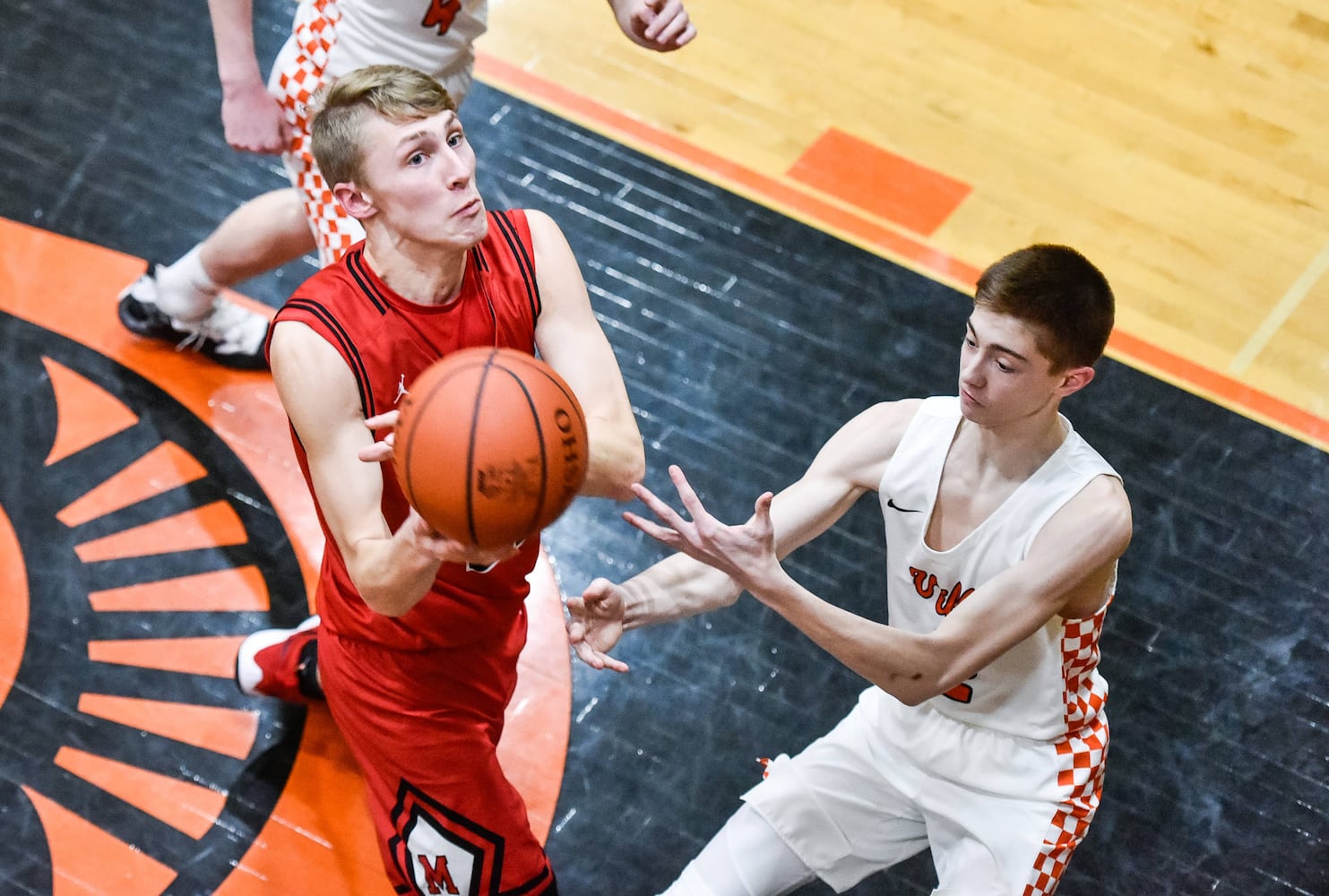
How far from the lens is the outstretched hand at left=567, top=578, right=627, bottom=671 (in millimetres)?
3201

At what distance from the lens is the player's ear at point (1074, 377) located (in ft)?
10.2

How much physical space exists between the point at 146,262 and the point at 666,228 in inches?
73.9

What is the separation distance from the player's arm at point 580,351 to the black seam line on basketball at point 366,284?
363 millimetres

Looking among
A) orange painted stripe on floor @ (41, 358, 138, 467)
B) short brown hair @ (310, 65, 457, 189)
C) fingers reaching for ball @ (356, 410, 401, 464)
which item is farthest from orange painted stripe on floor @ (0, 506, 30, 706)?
fingers reaching for ball @ (356, 410, 401, 464)

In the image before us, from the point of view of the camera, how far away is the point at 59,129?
5.69 meters

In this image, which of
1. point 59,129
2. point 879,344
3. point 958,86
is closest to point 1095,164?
point 958,86

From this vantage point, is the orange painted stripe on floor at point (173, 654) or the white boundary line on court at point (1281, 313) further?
the white boundary line on court at point (1281, 313)

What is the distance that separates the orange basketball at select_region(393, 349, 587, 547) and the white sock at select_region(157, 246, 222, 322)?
2347mm

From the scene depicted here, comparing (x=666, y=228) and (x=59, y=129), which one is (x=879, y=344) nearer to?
(x=666, y=228)

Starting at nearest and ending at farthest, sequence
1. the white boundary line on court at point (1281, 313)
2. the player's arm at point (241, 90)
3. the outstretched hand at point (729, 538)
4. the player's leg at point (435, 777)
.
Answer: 1. the outstretched hand at point (729, 538)
2. the player's leg at point (435, 777)
3. the player's arm at point (241, 90)
4. the white boundary line on court at point (1281, 313)

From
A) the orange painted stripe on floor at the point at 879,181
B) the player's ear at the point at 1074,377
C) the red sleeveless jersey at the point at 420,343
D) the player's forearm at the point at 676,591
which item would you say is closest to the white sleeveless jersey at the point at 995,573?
the player's ear at the point at 1074,377

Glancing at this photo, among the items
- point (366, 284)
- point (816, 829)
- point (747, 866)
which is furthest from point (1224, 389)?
point (366, 284)

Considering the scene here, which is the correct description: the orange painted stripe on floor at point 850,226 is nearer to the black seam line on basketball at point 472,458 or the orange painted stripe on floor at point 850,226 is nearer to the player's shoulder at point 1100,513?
the player's shoulder at point 1100,513

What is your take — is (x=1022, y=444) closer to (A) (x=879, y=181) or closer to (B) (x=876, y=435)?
(B) (x=876, y=435)
